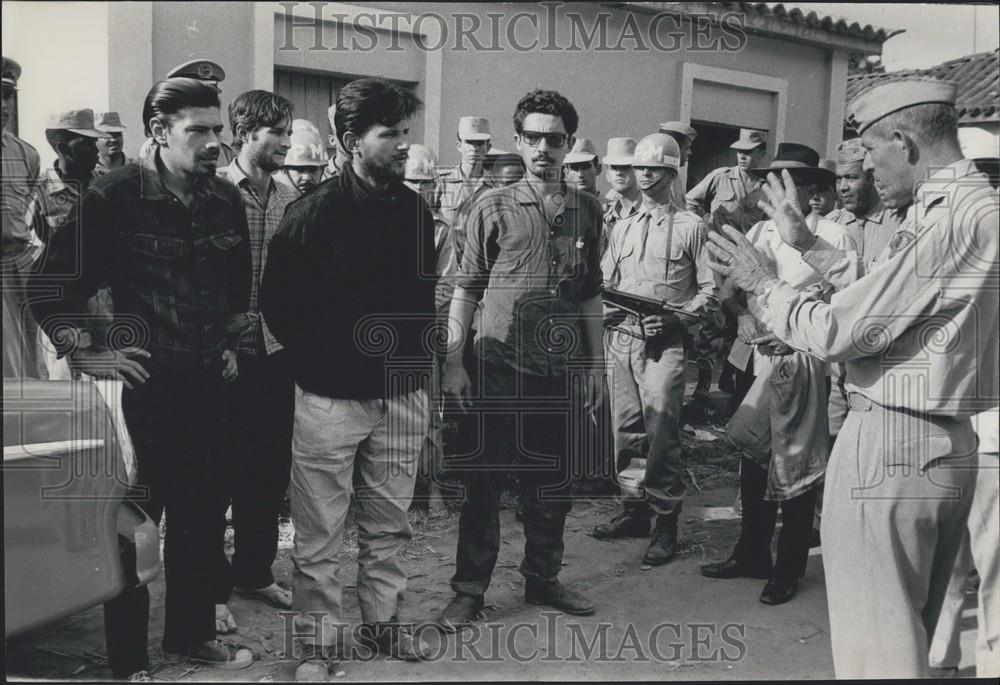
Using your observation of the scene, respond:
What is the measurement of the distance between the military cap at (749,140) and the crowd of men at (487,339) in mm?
13

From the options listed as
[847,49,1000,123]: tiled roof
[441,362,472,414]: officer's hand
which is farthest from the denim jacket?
[847,49,1000,123]: tiled roof

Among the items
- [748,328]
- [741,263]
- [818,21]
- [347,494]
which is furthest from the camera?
[818,21]

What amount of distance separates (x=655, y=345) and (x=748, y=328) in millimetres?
481

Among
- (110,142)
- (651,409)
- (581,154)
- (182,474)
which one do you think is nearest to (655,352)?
(651,409)

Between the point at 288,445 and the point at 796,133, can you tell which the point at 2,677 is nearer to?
the point at 288,445

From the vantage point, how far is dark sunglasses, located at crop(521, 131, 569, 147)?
366 centimetres

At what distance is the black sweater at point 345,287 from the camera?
3283 mm

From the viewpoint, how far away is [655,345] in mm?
4414

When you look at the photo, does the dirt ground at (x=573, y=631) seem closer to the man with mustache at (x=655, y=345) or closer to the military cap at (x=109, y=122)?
the man with mustache at (x=655, y=345)

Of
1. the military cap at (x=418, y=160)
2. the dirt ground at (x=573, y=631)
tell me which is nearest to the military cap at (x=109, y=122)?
the military cap at (x=418, y=160)

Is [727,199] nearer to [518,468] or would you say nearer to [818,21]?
[818,21]

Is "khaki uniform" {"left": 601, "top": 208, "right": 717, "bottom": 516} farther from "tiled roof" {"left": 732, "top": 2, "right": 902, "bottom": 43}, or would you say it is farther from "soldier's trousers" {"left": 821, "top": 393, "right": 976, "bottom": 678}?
"soldier's trousers" {"left": 821, "top": 393, "right": 976, "bottom": 678}

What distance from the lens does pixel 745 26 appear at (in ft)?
13.1

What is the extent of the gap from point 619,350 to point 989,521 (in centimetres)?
190
